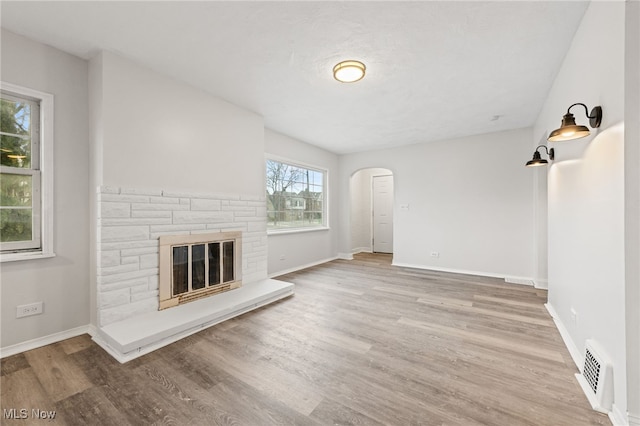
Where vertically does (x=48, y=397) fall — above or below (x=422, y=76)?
below

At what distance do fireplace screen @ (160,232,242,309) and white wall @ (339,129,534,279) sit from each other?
359 cm

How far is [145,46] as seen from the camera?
7.62 ft

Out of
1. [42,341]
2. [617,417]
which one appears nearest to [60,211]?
[42,341]

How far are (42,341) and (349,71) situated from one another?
145 inches

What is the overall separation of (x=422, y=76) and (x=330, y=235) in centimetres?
405

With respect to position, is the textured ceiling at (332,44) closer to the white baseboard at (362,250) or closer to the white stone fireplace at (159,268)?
the white stone fireplace at (159,268)

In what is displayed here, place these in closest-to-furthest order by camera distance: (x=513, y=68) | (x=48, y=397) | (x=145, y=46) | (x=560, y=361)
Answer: (x=48, y=397), (x=560, y=361), (x=145, y=46), (x=513, y=68)

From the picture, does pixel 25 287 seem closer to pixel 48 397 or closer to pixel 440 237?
pixel 48 397

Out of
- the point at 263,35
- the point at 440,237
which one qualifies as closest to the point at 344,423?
the point at 263,35

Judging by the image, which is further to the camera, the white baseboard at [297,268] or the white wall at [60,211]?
the white baseboard at [297,268]

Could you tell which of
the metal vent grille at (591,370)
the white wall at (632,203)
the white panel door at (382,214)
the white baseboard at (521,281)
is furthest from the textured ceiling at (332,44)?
the white panel door at (382,214)

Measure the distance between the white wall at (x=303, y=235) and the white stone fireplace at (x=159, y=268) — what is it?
1022mm

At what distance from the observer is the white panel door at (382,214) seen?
7.70 meters

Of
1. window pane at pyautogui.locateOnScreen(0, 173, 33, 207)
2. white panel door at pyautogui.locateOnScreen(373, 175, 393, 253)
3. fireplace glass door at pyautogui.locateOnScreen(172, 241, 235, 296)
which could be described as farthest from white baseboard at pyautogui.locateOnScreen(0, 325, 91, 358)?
white panel door at pyautogui.locateOnScreen(373, 175, 393, 253)
